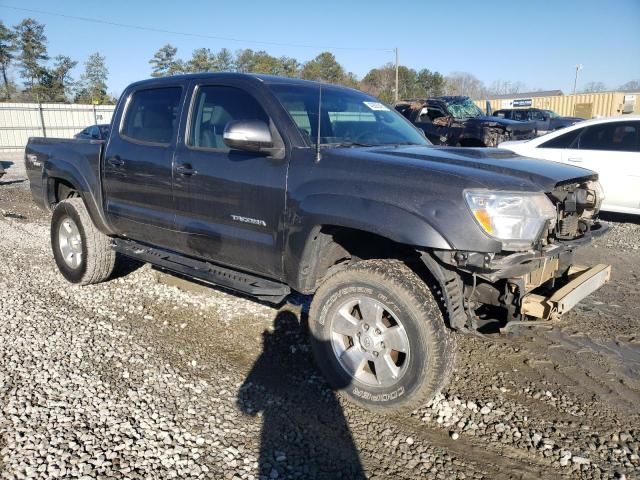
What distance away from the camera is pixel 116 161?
457 centimetres

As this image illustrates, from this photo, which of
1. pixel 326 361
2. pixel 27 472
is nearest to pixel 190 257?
pixel 326 361

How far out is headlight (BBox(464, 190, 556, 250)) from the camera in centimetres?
266

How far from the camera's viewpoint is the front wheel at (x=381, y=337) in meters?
2.89

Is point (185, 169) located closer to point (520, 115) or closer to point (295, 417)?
point (295, 417)

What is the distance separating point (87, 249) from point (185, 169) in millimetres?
1848

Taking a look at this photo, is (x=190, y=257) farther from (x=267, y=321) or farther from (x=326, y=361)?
(x=326, y=361)

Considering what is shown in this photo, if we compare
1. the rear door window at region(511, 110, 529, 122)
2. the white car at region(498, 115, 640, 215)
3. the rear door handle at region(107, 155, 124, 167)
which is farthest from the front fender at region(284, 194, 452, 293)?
the rear door window at region(511, 110, 529, 122)

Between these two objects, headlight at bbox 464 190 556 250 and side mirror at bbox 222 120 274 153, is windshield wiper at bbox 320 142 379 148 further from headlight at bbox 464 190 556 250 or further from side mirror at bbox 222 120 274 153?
headlight at bbox 464 190 556 250

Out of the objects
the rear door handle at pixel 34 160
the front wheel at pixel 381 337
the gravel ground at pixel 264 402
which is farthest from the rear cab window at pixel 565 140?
the rear door handle at pixel 34 160

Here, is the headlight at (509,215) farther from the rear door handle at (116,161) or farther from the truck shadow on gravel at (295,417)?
the rear door handle at (116,161)

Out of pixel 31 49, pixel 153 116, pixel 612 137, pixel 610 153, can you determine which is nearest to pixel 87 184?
pixel 153 116

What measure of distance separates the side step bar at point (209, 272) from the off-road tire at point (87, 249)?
29 centimetres

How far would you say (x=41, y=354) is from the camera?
3.81 metres

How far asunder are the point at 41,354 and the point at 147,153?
177 cm
